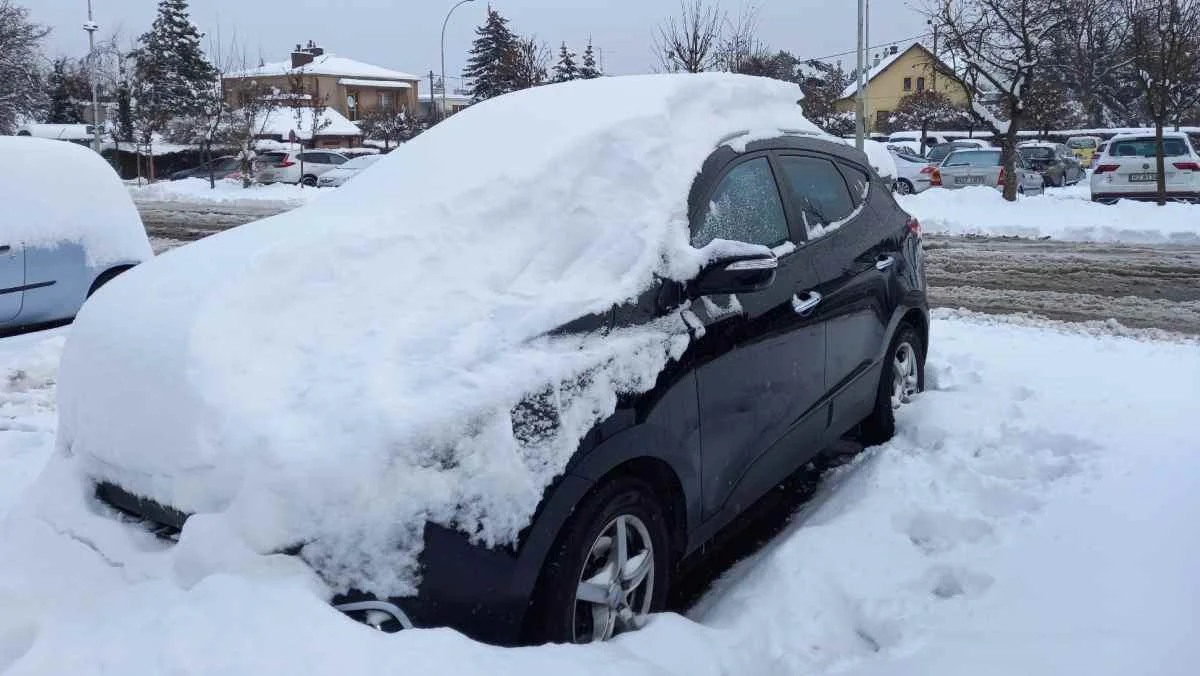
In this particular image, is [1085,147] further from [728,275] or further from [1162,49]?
[728,275]

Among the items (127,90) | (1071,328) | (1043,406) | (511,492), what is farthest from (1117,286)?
(127,90)

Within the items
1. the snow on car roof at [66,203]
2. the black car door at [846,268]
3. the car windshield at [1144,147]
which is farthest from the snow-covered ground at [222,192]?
the black car door at [846,268]

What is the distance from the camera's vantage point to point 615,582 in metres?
2.90

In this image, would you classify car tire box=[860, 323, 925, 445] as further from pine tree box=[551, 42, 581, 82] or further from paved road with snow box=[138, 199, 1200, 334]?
pine tree box=[551, 42, 581, 82]

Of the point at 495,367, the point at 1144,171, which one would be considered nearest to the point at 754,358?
the point at 495,367

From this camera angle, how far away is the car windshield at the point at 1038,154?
29531 mm

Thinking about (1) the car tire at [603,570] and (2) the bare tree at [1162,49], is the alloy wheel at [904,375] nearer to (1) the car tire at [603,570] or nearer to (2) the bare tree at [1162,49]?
(1) the car tire at [603,570]

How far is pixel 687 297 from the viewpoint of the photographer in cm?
328

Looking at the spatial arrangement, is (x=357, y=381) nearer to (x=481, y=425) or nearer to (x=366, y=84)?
(x=481, y=425)

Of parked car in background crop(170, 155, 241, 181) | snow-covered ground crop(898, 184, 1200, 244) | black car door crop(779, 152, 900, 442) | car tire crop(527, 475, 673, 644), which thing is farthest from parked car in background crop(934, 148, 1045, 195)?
parked car in background crop(170, 155, 241, 181)

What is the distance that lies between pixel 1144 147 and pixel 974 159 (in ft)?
16.7

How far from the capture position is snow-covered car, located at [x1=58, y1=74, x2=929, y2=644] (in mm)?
2461

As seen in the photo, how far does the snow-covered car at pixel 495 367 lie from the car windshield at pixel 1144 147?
19101 mm

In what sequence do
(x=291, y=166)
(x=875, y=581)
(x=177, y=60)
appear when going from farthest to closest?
(x=177, y=60) → (x=291, y=166) → (x=875, y=581)
